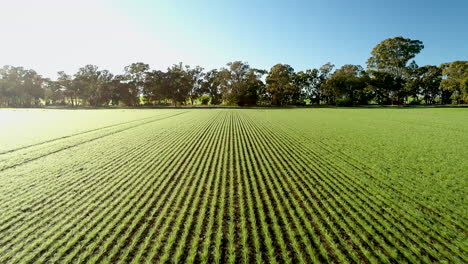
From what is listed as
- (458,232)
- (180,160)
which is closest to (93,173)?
(180,160)

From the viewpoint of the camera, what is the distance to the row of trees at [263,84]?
5934cm

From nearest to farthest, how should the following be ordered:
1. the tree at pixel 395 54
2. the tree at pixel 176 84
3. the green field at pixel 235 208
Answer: the green field at pixel 235 208
the tree at pixel 395 54
the tree at pixel 176 84

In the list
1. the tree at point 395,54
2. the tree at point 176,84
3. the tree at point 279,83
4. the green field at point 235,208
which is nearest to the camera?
the green field at point 235,208

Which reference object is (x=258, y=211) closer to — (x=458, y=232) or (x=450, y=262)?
(x=450, y=262)

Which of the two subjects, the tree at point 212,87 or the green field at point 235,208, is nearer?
the green field at point 235,208

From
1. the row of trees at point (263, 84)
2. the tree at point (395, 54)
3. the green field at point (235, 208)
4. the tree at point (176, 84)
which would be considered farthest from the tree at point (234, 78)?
the green field at point (235, 208)

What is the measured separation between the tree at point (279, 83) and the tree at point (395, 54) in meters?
23.2

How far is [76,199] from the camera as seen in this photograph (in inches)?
195

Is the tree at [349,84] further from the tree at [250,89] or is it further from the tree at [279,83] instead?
the tree at [250,89]

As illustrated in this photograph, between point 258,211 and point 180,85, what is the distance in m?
69.3

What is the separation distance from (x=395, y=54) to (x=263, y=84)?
35.3m

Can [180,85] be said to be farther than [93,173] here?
Yes

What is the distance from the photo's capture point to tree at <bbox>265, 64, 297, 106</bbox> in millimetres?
63781

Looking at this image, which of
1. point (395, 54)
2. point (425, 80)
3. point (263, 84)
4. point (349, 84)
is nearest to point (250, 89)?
point (263, 84)
